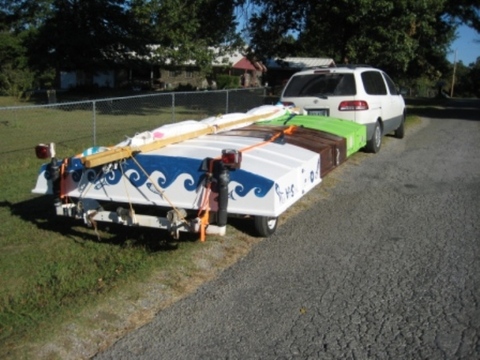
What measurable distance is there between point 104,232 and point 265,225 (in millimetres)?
1810

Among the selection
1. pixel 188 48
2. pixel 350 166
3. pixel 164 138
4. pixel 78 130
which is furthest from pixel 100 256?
pixel 188 48

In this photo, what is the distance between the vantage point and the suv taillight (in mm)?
9555

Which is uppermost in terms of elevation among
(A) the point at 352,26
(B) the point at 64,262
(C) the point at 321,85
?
(A) the point at 352,26

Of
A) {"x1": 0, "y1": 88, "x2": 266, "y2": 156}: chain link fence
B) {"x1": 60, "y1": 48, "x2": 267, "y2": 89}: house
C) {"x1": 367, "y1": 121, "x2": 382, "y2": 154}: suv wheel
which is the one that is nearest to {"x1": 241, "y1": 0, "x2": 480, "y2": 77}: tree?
{"x1": 0, "y1": 88, "x2": 266, "y2": 156}: chain link fence

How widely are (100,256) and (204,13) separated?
16.0m

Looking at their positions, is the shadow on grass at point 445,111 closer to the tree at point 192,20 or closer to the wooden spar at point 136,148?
the tree at point 192,20

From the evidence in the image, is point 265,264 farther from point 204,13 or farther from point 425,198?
point 204,13

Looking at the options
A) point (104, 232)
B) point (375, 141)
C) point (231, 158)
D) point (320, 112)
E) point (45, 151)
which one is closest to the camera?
point (231, 158)

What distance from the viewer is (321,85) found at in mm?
10023

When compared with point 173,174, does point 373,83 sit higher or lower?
higher

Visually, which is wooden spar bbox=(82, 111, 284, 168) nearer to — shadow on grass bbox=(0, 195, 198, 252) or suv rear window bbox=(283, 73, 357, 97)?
shadow on grass bbox=(0, 195, 198, 252)

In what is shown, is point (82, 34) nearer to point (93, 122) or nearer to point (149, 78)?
point (149, 78)

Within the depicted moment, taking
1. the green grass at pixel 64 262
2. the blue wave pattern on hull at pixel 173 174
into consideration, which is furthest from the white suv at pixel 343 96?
the blue wave pattern on hull at pixel 173 174

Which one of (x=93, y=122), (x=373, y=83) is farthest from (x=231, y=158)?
(x=93, y=122)
